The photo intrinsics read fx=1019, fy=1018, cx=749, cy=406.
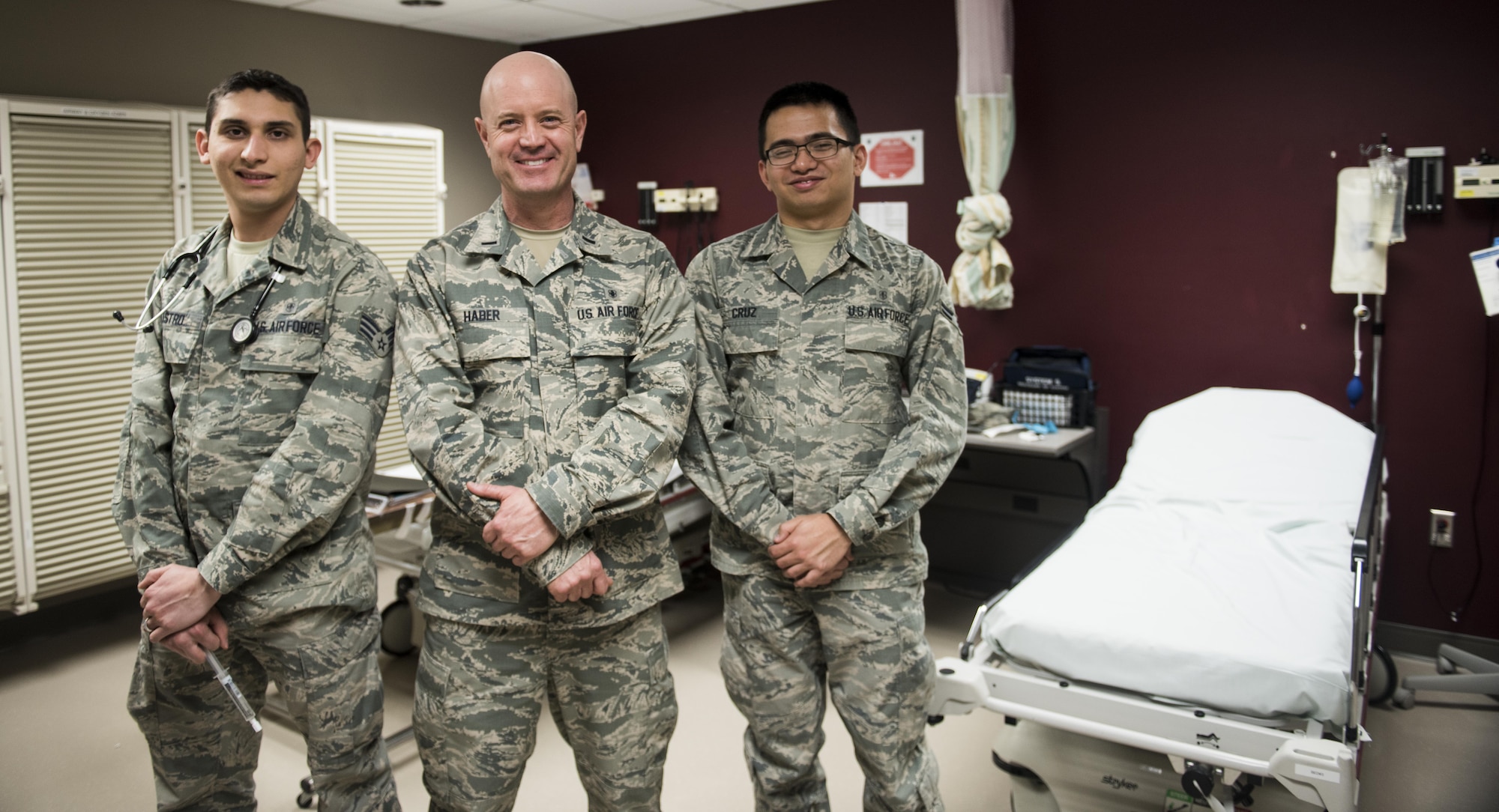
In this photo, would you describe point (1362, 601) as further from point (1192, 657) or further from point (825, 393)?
point (825, 393)

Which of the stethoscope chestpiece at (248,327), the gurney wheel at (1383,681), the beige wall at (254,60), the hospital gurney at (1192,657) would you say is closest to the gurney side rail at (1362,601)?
the hospital gurney at (1192,657)

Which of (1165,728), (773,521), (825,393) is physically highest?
(825,393)

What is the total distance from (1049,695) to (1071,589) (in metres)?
0.34

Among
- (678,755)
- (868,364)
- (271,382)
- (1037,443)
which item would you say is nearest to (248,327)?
(271,382)

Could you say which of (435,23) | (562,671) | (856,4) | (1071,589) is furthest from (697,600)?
(435,23)

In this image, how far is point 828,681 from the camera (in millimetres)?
2033

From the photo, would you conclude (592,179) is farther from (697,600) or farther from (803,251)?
(803,251)

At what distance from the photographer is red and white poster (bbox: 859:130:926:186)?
4.62m

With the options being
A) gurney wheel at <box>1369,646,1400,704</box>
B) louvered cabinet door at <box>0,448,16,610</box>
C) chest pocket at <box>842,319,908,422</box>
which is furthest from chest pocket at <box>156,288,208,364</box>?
gurney wheel at <box>1369,646,1400,704</box>

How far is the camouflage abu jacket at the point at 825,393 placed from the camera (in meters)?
1.95

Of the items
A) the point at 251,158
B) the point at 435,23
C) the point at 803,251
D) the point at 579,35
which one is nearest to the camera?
the point at 251,158

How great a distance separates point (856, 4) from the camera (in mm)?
4688

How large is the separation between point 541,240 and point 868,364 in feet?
2.19

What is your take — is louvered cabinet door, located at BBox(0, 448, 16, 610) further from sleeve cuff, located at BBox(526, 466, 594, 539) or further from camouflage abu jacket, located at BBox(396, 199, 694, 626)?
sleeve cuff, located at BBox(526, 466, 594, 539)
